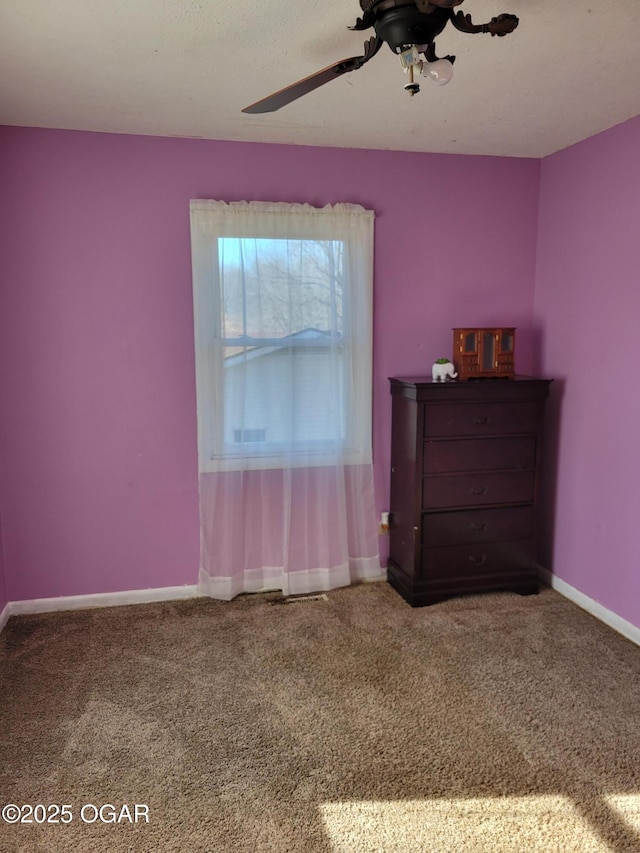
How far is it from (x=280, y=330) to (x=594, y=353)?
159 centimetres

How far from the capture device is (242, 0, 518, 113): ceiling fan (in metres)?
1.47

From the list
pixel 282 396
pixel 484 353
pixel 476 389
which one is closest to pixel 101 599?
pixel 282 396

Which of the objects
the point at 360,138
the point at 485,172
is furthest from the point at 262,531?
the point at 485,172

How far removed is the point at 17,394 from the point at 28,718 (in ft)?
4.85

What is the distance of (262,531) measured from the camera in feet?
10.7

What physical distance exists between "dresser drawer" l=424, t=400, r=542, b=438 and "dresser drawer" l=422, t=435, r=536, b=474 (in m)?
0.05

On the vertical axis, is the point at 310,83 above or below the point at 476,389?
above

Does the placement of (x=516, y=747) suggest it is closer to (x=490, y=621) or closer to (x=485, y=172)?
(x=490, y=621)

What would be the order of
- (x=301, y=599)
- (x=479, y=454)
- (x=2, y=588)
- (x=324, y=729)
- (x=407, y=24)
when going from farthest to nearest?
(x=301, y=599)
(x=479, y=454)
(x=2, y=588)
(x=324, y=729)
(x=407, y=24)

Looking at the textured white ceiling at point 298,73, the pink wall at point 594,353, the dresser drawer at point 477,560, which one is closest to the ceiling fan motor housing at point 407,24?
the textured white ceiling at point 298,73

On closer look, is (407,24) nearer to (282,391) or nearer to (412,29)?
(412,29)

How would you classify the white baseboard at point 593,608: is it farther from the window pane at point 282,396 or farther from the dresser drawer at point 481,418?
the window pane at point 282,396

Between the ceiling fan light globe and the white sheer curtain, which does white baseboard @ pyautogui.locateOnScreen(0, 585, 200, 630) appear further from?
the ceiling fan light globe

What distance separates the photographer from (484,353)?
3.16m
